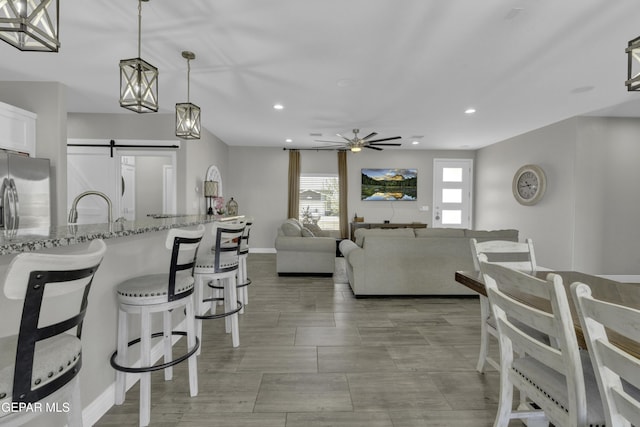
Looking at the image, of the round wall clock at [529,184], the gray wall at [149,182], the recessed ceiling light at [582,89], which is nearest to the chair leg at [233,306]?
the recessed ceiling light at [582,89]

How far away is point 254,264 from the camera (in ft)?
20.2

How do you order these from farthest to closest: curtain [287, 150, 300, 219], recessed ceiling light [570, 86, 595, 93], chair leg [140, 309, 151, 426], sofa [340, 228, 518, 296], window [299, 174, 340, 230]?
window [299, 174, 340, 230] < curtain [287, 150, 300, 219] < sofa [340, 228, 518, 296] < recessed ceiling light [570, 86, 595, 93] < chair leg [140, 309, 151, 426]

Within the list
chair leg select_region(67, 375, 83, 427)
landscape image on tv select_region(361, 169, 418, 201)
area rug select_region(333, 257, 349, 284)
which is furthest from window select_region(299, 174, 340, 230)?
chair leg select_region(67, 375, 83, 427)

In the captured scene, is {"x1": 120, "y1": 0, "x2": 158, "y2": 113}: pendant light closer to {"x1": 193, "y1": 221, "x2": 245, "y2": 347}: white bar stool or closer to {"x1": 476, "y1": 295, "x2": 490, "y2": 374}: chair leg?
{"x1": 193, "y1": 221, "x2": 245, "y2": 347}: white bar stool

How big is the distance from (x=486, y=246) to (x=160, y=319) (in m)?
2.63

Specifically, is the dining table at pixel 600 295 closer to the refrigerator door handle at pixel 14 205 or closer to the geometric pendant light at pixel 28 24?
the geometric pendant light at pixel 28 24

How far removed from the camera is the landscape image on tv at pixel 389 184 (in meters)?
7.95

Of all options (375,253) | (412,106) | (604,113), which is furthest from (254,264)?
(604,113)

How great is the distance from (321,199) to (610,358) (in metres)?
7.20

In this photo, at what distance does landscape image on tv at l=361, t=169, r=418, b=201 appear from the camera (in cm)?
795

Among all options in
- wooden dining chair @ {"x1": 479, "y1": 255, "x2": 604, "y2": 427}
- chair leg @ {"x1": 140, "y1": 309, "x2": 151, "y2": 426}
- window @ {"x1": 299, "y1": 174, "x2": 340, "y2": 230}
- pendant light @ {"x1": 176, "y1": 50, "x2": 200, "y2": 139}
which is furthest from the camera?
window @ {"x1": 299, "y1": 174, "x2": 340, "y2": 230}

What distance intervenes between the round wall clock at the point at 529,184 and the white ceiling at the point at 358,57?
3.63ft

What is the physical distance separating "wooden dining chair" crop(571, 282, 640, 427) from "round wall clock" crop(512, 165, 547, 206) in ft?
19.3

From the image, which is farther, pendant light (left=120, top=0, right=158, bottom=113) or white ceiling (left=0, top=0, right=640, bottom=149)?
white ceiling (left=0, top=0, right=640, bottom=149)
